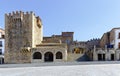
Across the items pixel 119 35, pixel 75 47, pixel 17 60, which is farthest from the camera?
pixel 75 47

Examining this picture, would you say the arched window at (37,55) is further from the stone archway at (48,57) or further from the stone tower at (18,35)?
the stone tower at (18,35)

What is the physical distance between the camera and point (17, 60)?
4356cm

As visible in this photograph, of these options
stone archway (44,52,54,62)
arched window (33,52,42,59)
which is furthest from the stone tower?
stone archway (44,52,54,62)

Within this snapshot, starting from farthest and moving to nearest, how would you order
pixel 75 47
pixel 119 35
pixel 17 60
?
pixel 75 47, pixel 119 35, pixel 17 60

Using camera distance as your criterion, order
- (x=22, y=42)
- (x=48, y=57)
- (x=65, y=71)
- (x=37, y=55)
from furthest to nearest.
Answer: (x=48, y=57), (x=37, y=55), (x=22, y=42), (x=65, y=71)

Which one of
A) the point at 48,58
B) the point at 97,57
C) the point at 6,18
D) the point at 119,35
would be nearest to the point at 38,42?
the point at 48,58

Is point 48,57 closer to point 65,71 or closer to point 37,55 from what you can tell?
point 37,55

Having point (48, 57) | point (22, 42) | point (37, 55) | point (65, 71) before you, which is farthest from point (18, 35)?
point (65, 71)

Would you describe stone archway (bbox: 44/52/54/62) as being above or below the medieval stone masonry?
below

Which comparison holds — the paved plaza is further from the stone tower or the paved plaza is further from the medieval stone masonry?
the stone tower

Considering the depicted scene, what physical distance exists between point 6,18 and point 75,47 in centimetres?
1877

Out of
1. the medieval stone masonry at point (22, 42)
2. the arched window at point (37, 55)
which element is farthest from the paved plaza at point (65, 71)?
the arched window at point (37, 55)

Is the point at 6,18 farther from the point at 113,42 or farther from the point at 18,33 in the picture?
the point at 113,42

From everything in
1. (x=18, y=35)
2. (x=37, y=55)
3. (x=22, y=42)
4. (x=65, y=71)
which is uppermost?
(x=18, y=35)
